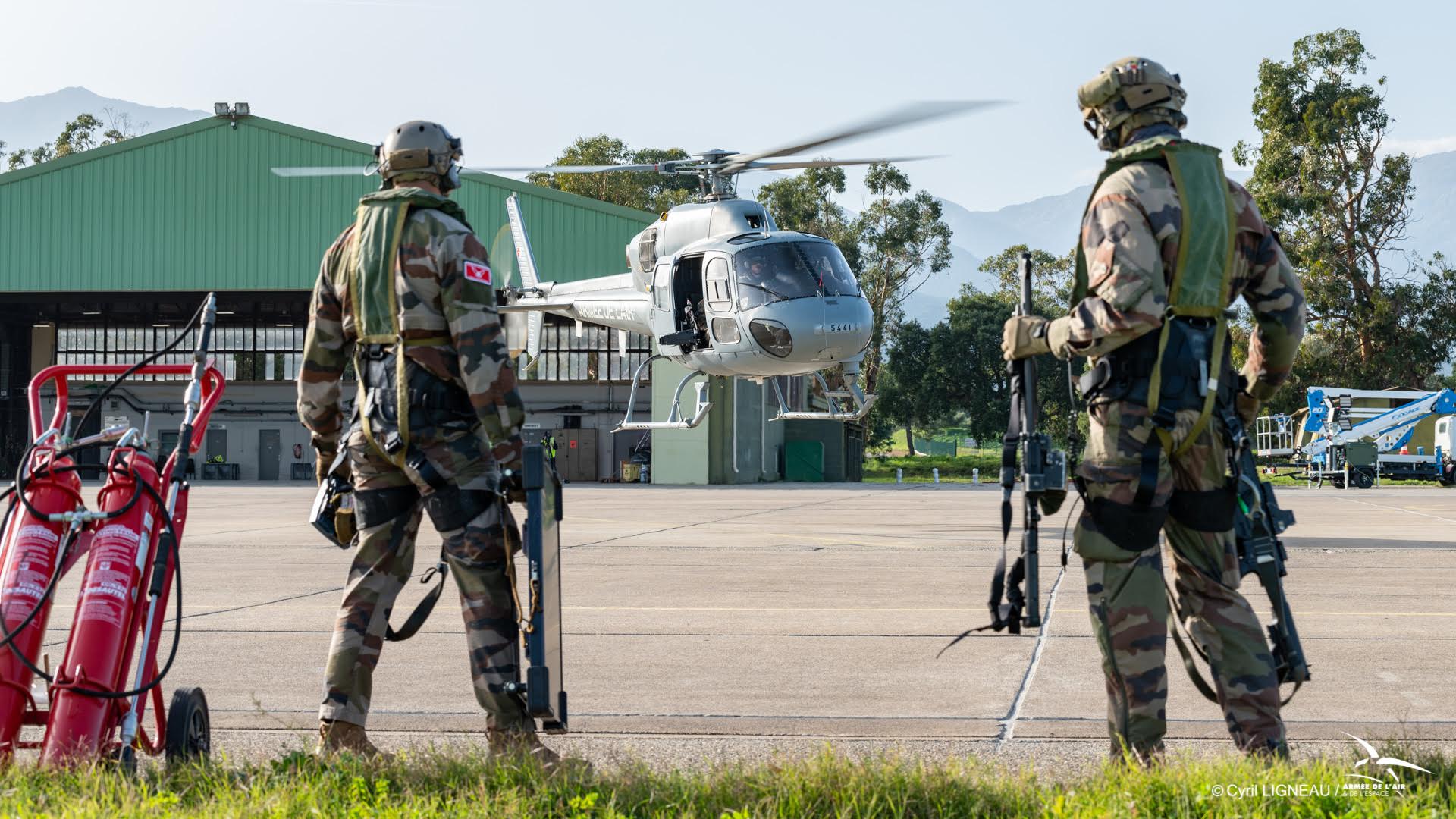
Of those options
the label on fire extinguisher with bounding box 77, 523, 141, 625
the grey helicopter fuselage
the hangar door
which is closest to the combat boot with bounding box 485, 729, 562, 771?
the label on fire extinguisher with bounding box 77, 523, 141, 625

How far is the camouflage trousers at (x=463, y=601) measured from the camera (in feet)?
12.6

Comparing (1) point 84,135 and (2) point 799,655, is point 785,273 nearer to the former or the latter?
(2) point 799,655

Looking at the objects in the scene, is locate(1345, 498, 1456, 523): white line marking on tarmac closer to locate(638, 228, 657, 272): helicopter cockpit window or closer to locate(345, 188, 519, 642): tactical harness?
locate(638, 228, 657, 272): helicopter cockpit window

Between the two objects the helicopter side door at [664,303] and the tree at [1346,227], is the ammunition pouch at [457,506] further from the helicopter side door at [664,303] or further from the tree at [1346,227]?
the tree at [1346,227]

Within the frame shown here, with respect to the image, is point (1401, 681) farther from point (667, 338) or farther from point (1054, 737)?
point (667, 338)

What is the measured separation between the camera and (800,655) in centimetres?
612

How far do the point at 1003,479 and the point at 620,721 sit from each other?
1710 mm

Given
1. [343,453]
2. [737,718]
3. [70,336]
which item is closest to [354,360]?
[343,453]

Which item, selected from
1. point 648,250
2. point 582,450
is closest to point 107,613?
point 648,250

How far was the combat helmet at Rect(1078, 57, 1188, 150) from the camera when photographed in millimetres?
3830

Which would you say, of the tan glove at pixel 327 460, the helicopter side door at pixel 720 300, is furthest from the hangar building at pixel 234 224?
the tan glove at pixel 327 460

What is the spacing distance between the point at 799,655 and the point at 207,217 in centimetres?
3590

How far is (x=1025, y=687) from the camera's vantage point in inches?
209

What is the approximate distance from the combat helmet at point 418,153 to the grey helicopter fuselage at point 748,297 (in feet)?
41.3
